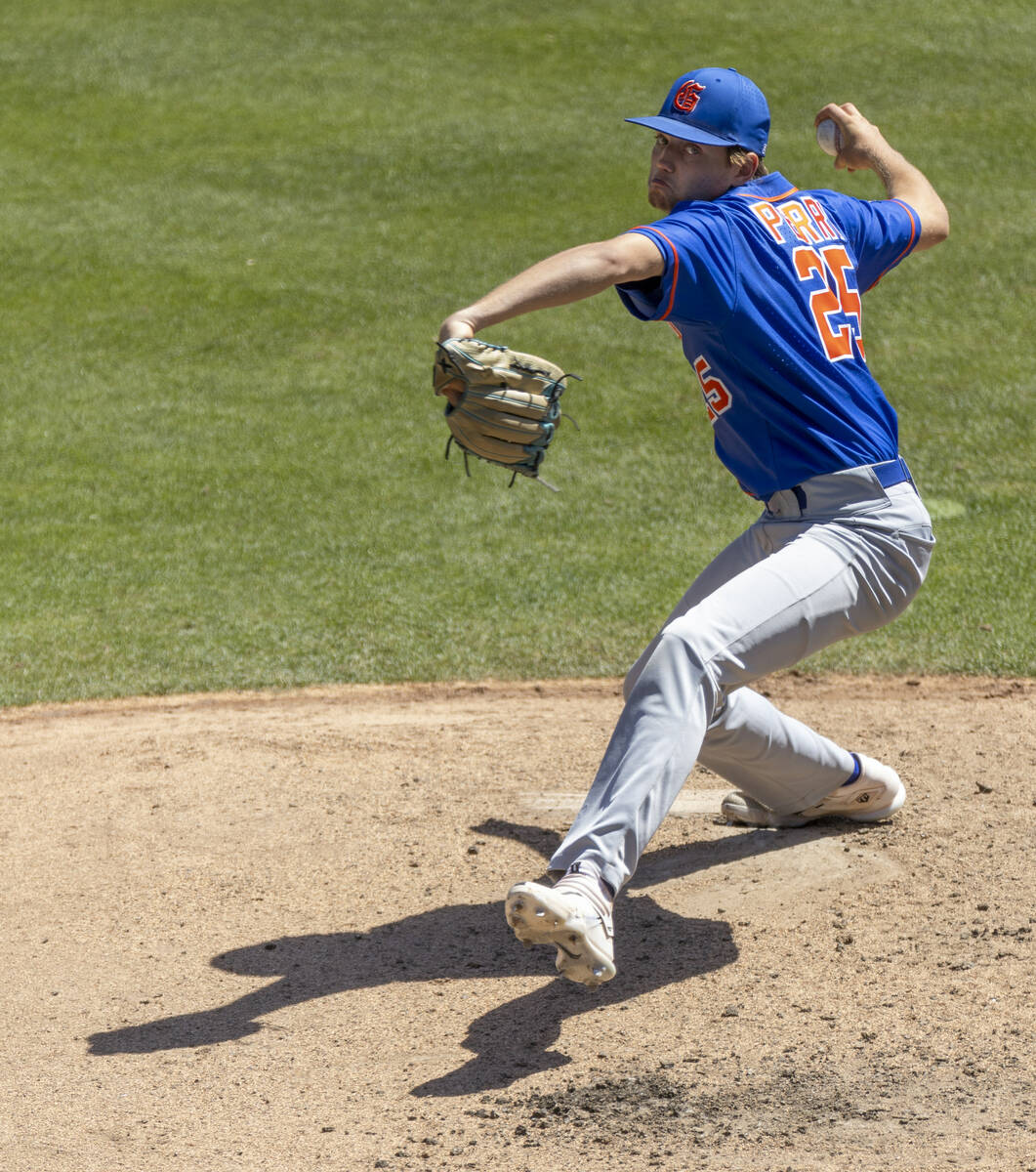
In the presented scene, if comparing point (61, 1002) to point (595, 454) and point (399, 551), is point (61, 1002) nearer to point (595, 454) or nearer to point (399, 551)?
point (399, 551)

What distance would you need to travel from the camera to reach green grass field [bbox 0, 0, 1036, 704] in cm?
678

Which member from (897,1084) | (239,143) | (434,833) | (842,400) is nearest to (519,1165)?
(897,1084)

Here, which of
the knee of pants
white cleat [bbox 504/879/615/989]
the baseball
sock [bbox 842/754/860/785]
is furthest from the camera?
the baseball

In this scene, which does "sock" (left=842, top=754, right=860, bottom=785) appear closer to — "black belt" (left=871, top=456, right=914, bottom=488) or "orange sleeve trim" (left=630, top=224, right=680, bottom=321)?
"black belt" (left=871, top=456, right=914, bottom=488)

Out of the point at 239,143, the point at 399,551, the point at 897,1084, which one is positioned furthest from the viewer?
the point at 239,143

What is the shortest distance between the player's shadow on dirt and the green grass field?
91.0 inches

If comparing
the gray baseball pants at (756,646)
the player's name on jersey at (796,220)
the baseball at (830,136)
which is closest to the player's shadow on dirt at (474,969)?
the gray baseball pants at (756,646)

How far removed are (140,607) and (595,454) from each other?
3160 mm

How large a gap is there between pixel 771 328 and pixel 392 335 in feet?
23.8

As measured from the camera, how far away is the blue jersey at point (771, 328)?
338 cm

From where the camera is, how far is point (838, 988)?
342 cm

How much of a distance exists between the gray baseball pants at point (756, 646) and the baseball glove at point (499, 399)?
0.60 m

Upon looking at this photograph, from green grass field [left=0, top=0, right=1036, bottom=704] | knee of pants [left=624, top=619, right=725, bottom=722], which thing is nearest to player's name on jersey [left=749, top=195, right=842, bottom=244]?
knee of pants [left=624, top=619, right=725, bottom=722]

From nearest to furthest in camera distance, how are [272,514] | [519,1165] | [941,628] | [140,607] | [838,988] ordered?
[519,1165]
[838,988]
[941,628]
[140,607]
[272,514]
